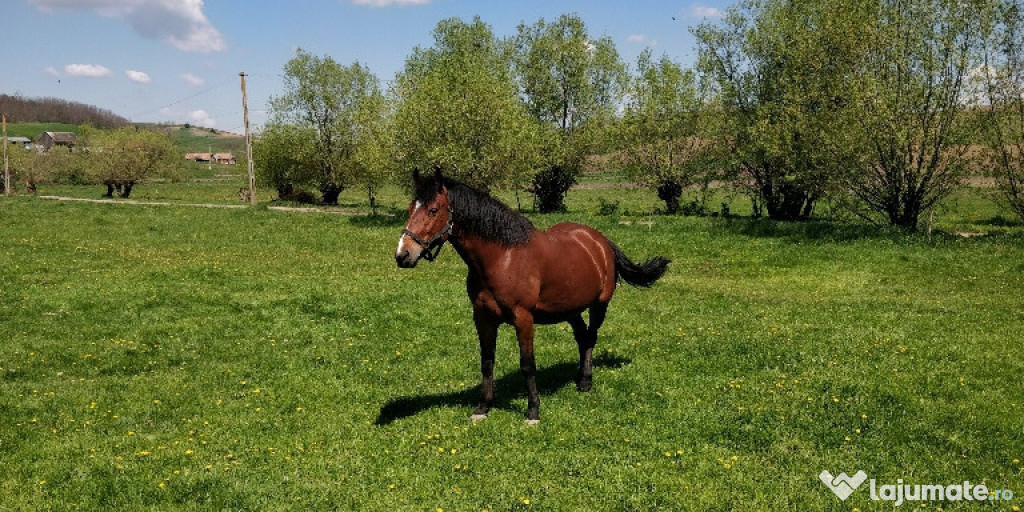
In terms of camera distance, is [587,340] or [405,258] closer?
[405,258]

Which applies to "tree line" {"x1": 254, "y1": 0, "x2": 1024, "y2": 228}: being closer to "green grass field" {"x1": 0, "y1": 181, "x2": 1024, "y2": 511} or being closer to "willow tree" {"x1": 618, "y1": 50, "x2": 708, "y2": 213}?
"willow tree" {"x1": 618, "y1": 50, "x2": 708, "y2": 213}

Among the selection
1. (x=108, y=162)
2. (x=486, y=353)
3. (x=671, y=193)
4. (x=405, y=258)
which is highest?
(x=108, y=162)

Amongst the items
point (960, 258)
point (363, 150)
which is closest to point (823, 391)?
point (960, 258)

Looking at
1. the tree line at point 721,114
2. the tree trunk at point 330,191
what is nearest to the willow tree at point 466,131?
the tree line at point 721,114

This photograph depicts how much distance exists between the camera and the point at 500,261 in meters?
8.77

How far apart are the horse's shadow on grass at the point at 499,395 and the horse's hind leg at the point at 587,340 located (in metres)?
0.48

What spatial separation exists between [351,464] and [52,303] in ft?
44.3

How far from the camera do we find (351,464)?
26.0 feet

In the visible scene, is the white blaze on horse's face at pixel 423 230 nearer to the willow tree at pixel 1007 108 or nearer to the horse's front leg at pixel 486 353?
the horse's front leg at pixel 486 353

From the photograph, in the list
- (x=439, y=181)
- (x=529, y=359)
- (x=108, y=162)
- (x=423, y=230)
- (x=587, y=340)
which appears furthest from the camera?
(x=108, y=162)

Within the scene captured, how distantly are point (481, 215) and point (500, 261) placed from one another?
72cm

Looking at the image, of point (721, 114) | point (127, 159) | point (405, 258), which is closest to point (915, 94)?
point (721, 114)

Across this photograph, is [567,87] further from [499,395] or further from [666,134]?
[499,395]

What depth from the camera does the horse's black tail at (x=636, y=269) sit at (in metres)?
11.2
